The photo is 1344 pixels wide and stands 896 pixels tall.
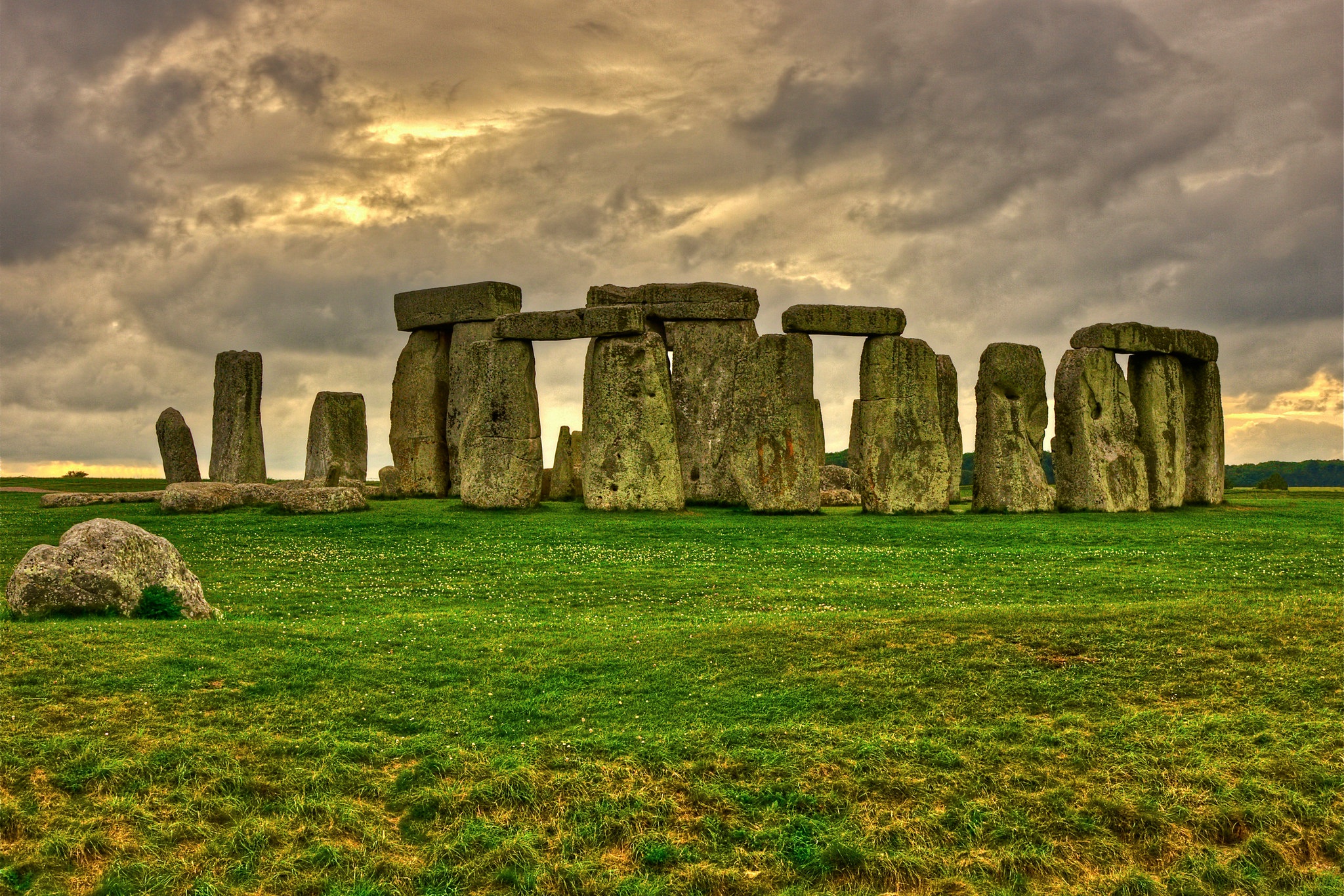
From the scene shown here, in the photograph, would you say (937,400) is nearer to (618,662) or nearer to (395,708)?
(618,662)

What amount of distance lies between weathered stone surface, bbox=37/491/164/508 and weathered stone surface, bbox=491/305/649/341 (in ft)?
32.8

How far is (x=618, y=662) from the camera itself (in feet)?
40.3

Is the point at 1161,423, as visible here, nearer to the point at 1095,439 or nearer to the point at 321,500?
the point at 1095,439

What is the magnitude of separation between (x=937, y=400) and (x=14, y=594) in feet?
70.6

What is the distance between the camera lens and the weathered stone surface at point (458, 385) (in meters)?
33.4

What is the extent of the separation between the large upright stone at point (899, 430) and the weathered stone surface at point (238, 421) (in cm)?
2132

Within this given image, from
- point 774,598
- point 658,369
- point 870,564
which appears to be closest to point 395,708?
point 774,598

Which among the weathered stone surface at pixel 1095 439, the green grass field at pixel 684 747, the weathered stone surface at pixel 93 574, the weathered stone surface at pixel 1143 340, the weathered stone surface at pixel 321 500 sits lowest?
the green grass field at pixel 684 747

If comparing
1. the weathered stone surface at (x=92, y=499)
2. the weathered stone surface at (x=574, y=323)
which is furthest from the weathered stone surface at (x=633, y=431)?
the weathered stone surface at (x=92, y=499)

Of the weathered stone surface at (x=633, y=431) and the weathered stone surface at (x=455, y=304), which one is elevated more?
the weathered stone surface at (x=455, y=304)

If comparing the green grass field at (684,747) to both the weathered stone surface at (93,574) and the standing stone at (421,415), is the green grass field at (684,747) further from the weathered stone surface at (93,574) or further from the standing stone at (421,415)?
the standing stone at (421,415)

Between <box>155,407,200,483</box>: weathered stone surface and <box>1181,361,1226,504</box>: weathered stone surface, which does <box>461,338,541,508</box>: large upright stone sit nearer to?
<box>155,407,200,483</box>: weathered stone surface

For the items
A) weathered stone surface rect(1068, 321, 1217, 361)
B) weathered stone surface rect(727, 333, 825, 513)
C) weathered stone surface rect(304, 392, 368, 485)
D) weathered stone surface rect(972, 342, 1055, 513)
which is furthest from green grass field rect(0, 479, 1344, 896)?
weathered stone surface rect(304, 392, 368, 485)

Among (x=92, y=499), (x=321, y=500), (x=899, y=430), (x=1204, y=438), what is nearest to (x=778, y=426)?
(x=899, y=430)
